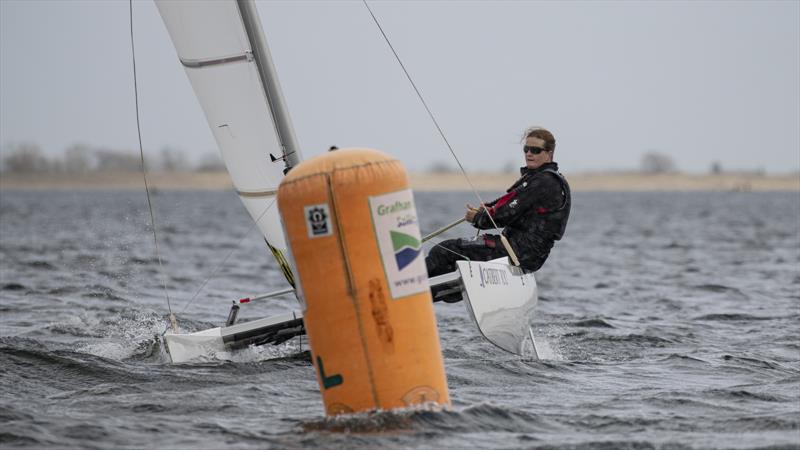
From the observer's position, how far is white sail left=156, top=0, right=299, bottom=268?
25.0 feet

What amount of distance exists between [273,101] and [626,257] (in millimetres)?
16434

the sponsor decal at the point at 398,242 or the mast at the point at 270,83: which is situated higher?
the mast at the point at 270,83

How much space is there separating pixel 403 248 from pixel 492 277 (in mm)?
2220

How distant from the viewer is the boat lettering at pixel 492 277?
7164mm

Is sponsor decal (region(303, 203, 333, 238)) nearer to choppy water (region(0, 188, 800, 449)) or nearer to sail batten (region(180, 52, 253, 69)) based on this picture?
choppy water (region(0, 188, 800, 449))

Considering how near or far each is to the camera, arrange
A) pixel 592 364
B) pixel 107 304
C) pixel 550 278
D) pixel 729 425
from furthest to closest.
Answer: pixel 550 278, pixel 107 304, pixel 592 364, pixel 729 425

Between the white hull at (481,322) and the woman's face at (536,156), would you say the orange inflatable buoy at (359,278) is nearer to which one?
the white hull at (481,322)

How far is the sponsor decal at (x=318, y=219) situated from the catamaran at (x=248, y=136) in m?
2.30

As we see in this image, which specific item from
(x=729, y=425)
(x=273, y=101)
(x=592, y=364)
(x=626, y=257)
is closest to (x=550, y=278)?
(x=626, y=257)

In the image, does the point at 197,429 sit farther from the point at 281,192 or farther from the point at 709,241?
the point at 709,241

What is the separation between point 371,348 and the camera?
5.03 m

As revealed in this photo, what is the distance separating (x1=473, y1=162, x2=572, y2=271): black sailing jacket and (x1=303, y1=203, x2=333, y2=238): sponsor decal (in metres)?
2.56

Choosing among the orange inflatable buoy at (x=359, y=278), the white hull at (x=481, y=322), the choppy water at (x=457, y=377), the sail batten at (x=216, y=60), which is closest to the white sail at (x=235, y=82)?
the sail batten at (x=216, y=60)

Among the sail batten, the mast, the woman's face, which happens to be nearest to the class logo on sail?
the woman's face
